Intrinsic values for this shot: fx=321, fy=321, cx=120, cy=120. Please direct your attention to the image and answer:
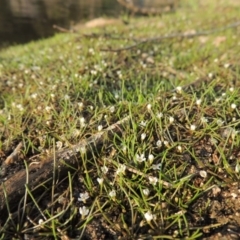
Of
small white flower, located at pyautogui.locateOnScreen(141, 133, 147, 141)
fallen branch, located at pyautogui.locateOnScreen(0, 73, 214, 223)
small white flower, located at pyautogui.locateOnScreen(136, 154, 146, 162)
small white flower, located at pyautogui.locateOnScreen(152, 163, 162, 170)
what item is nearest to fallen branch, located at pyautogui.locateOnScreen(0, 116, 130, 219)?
fallen branch, located at pyautogui.locateOnScreen(0, 73, 214, 223)

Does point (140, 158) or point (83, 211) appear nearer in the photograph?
point (83, 211)

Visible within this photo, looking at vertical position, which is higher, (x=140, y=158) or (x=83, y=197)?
(x=140, y=158)

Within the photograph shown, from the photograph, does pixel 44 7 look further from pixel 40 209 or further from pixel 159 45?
pixel 40 209

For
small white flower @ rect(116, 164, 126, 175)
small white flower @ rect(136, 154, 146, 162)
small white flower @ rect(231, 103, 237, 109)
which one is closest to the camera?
small white flower @ rect(116, 164, 126, 175)

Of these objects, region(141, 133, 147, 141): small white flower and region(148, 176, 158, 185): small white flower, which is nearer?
region(148, 176, 158, 185): small white flower

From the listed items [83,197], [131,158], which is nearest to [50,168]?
[83,197]

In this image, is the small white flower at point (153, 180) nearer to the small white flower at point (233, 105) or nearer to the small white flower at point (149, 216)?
the small white flower at point (149, 216)

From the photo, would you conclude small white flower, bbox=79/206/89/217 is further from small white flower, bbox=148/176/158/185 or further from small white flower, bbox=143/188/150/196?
small white flower, bbox=148/176/158/185

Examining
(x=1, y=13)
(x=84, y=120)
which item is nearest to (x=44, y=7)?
(x=1, y=13)

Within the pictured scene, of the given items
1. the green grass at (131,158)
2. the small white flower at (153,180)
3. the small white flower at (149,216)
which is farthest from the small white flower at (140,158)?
the small white flower at (149,216)

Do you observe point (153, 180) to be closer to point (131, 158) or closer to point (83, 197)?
point (131, 158)

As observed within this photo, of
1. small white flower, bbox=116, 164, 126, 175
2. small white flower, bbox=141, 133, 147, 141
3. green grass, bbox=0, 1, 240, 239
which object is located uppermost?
small white flower, bbox=141, 133, 147, 141
